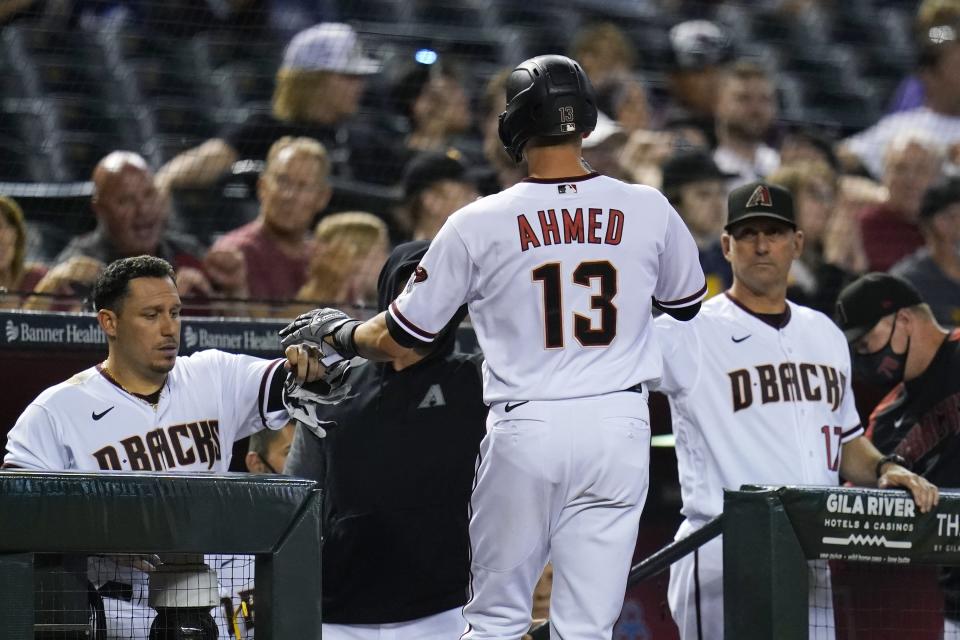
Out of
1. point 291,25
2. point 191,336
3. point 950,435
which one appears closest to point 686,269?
point 950,435

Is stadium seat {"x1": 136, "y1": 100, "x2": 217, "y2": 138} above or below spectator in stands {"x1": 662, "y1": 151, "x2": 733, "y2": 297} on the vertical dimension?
above

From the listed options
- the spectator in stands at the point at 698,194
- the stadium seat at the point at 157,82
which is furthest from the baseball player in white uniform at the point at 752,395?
the stadium seat at the point at 157,82

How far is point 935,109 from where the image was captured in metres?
7.84

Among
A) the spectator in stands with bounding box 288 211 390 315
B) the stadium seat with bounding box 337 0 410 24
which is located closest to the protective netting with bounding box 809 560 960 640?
the spectator in stands with bounding box 288 211 390 315

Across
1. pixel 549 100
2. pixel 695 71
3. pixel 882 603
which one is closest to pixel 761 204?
pixel 882 603

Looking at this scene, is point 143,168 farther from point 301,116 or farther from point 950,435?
point 950,435

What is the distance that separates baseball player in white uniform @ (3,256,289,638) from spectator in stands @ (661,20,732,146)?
4322 mm

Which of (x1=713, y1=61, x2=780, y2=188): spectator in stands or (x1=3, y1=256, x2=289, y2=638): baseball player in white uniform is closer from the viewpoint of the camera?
(x1=3, y1=256, x2=289, y2=638): baseball player in white uniform

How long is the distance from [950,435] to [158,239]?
9.08 ft

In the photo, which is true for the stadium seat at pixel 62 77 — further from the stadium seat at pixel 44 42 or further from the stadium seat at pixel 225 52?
the stadium seat at pixel 225 52

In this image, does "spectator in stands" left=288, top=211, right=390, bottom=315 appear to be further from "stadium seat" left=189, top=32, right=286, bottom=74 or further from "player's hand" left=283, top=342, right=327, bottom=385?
"stadium seat" left=189, top=32, right=286, bottom=74

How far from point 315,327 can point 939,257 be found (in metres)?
3.72

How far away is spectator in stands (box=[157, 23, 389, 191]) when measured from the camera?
19.4 feet

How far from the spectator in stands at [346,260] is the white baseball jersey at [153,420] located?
4.94 feet
